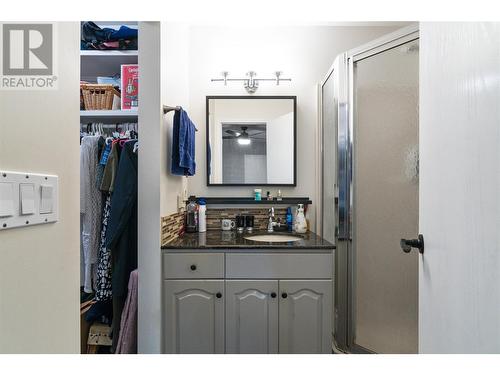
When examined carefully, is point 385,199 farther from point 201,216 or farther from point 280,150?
point 201,216

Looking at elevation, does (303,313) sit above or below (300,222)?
below

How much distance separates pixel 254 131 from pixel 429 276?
1457mm

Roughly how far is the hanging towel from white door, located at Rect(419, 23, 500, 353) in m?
1.33

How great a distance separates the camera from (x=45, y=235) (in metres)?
0.53

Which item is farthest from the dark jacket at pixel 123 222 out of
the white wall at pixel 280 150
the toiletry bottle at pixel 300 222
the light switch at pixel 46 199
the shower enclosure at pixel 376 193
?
the shower enclosure at pixel 376 193

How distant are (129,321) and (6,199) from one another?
3.92 ft

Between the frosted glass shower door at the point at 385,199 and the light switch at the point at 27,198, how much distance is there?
1528mm

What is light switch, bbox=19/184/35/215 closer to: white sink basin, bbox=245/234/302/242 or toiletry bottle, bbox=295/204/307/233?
white sink basin, bbox=245/234/302/242

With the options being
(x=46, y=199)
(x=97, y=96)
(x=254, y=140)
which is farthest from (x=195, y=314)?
(x=97, y=96)

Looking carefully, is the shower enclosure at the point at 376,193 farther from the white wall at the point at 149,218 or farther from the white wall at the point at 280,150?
the white wall at the point at 149,218

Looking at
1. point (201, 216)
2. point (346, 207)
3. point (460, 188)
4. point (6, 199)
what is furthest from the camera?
point (201, 216)

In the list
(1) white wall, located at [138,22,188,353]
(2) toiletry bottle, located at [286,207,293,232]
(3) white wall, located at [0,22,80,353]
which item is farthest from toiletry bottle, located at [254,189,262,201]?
(3) white wall, located at [0,22,80,353]

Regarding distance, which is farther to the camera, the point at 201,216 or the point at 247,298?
the point at 201,216

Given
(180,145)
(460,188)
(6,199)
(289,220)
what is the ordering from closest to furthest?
(6,199), (460,188), (180,145), (289,220)
